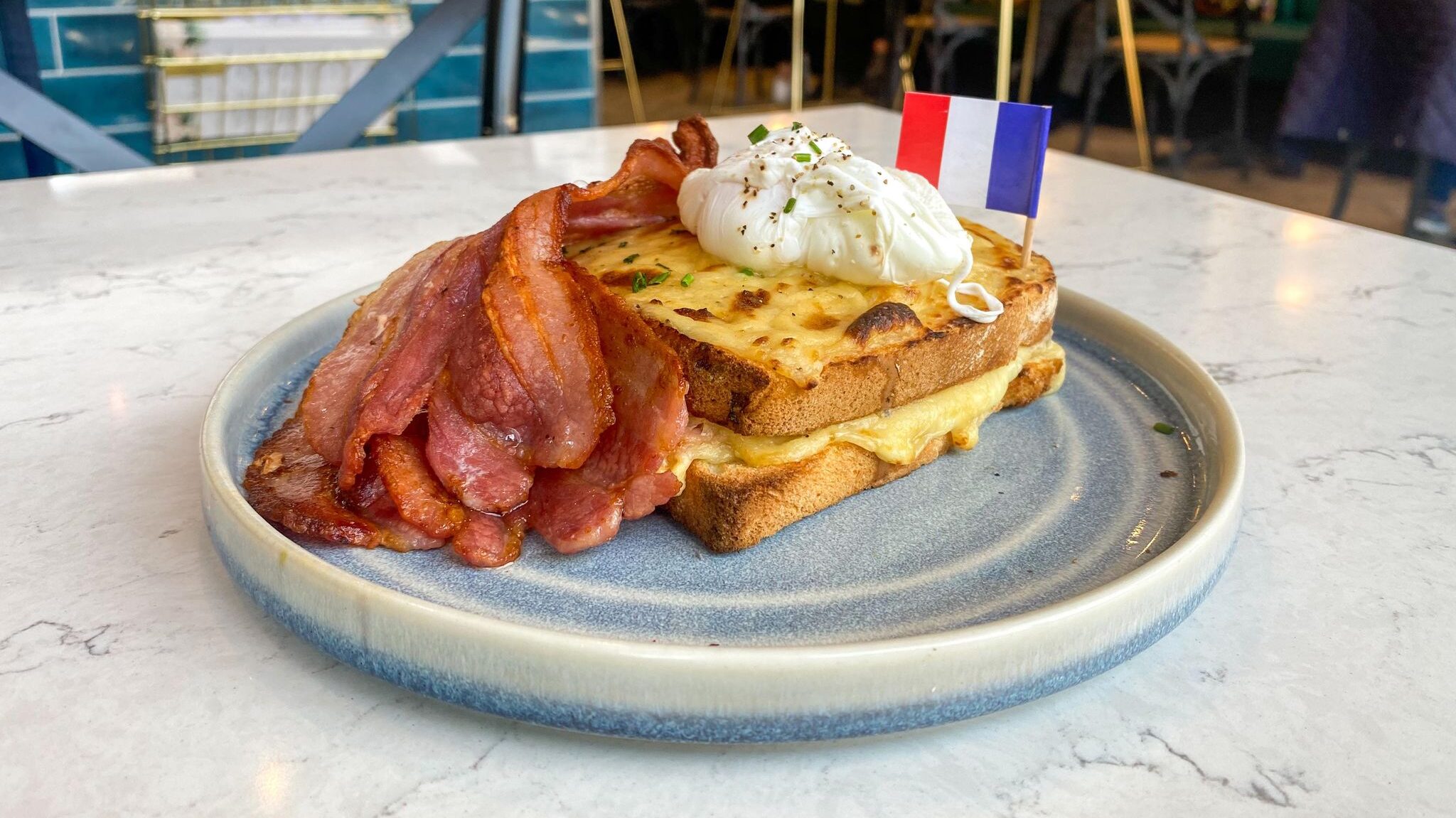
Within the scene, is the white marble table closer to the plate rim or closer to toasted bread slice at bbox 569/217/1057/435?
the plate rim

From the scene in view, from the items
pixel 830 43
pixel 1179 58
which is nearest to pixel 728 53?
pixel 830 43

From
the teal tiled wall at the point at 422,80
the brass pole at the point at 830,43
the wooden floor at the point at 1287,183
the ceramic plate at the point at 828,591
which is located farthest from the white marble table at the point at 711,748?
the brass pole at the point at 830,43

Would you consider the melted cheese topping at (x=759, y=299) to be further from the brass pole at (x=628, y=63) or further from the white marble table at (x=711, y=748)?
the brass pole at (x=628, y=63)

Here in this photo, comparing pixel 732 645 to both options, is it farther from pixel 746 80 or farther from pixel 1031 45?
pixel 746 80

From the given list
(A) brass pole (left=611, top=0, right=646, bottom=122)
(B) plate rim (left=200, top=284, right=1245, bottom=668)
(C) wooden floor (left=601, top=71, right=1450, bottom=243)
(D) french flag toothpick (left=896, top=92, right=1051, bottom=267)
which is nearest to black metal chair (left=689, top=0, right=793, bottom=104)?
(C) wooden floor (left=601, top=71, right=1450, bottom=243)

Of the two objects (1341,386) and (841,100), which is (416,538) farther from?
(841,100)
